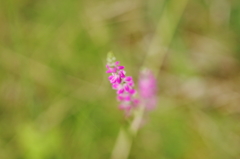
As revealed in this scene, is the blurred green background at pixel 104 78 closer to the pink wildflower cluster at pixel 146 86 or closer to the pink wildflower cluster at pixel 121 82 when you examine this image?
the pink wildflower cluster at pixel 146 86

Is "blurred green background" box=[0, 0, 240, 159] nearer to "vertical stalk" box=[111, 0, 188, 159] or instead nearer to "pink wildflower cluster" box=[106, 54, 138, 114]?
"vertical stalk" box=[111, 0, 188, 159]

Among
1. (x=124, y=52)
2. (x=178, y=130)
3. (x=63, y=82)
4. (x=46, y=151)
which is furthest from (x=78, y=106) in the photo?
(x=178, y=130)

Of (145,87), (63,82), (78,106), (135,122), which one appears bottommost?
(135,122)

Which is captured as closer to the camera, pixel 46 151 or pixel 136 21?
pixel 46 151

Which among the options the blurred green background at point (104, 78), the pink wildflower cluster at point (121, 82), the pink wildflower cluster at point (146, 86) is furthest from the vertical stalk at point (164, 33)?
the pink wildflower cluster at point (121, 82)

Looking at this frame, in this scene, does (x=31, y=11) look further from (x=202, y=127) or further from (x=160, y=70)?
(x=202, y=127)

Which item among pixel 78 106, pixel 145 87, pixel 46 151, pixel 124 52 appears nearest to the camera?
pixel 145 87
